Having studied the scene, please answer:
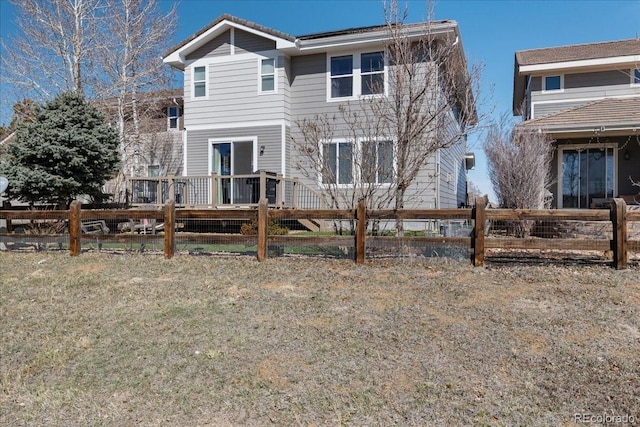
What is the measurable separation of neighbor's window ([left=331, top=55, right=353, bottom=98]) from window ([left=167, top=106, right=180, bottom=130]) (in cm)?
1064

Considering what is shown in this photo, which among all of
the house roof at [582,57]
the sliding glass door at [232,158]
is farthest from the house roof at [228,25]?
the house roof at [582,57]

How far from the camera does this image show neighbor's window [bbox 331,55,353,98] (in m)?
12.9

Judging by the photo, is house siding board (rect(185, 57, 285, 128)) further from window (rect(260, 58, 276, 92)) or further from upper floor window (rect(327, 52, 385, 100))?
upper floor window (rect(327, 52, 385, 100))

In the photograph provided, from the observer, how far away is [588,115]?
12.2 m

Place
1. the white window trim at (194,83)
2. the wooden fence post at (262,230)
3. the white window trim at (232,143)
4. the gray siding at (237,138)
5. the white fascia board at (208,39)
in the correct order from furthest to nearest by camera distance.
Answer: the white window trim at (194,83), the white window trim at (232,143), the gray siding at (237,138), the white fascia board at (208,39), the wooden fence post at (262,230)

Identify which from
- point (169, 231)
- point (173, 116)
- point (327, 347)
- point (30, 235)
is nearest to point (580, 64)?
point (169, 231)

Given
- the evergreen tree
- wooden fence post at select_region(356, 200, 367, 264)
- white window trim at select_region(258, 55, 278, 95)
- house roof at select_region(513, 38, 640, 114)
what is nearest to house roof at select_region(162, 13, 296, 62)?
white window trim at select_region(258, 55, 278, 95)

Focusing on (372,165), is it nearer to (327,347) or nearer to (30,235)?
(327,347)

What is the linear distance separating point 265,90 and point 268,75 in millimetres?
498

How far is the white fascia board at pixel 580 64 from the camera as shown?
14.3 metres

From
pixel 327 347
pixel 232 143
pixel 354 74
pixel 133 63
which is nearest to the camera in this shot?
pixel 327 347

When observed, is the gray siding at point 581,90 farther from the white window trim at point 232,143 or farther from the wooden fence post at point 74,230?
the wooden fence post at point 74,230

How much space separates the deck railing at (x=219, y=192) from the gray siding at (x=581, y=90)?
9507 millimetres

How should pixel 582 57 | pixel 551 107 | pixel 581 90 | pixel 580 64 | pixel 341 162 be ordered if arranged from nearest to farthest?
pixel 341 162 < pixel 580 64 < pixel 582 57 < pixel 581 90 < pixel 551 107
